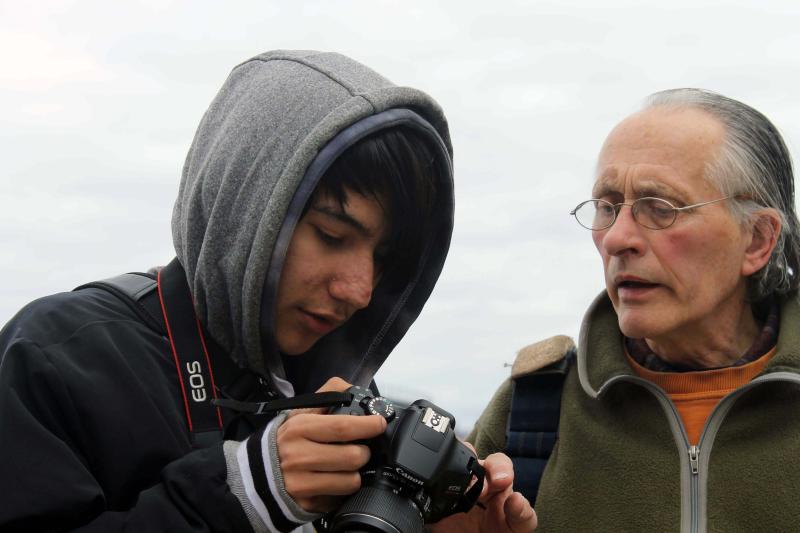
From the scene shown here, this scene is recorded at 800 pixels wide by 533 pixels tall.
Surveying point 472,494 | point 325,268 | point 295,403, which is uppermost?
point 325,268

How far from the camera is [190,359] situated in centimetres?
243

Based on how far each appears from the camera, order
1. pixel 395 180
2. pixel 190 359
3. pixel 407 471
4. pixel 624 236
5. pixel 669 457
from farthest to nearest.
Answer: pixel 624 236, pixel 669 457, pixel 395 180, pixel 190 359, pixel 407 471

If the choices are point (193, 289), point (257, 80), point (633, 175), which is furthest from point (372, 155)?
point (633, 175)

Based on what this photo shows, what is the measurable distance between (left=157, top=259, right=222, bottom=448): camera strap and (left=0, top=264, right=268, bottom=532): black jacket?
30mm

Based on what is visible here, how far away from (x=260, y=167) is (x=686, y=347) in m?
1.49

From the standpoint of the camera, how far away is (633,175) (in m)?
3.02

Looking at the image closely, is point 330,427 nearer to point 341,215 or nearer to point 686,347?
point 341,215

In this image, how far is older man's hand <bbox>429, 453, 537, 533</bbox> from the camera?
101 inches

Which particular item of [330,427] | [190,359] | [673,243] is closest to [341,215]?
[190,359]

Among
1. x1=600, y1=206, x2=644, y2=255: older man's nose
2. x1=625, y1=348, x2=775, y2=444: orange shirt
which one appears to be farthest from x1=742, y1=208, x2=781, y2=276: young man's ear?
x1=600, y1=206, x2=644, y2=255: older man's nose

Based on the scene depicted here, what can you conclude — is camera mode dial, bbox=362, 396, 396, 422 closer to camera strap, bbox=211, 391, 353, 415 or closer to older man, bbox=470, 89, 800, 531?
camera strap, bbox=211, 391, 353, 415

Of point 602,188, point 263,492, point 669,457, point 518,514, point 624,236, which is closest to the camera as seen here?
point 263,492

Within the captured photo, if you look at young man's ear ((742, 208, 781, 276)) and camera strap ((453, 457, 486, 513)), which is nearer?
camera strap ((453, 457, 486, 513))

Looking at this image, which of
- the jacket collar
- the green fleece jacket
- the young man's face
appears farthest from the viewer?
the jacket collar
